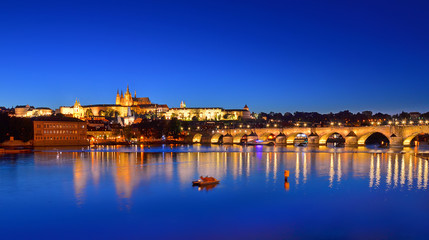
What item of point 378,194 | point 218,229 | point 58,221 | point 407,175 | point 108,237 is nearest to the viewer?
point 108,237

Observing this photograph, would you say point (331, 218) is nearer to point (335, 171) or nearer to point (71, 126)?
point (335, 171)

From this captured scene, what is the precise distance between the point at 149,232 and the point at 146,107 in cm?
18436

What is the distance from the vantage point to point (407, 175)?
29.6 meters

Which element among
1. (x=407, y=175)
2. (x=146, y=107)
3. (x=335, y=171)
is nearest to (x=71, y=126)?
(x=335, y=171)

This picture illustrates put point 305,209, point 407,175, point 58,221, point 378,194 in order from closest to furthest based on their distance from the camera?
1. point 58,221
2. point 305,209
3. point 378,194
4. point 407,175

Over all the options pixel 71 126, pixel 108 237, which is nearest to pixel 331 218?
pixel 108 237

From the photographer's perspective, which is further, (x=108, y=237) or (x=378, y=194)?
(x=378, y=194)

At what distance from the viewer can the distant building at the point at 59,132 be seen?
76.1 m

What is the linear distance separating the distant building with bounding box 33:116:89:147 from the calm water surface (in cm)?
4533

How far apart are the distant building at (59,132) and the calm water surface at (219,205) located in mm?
45327

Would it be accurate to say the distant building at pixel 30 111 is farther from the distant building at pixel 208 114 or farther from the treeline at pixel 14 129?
the treeline at pixel 14 129

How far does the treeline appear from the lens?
68.8 meters

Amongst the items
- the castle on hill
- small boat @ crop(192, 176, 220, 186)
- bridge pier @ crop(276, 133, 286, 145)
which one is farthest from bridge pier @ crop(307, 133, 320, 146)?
the castle on hill

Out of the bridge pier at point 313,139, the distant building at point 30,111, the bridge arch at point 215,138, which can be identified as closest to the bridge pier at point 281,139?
the bridge pier at point 313,139
